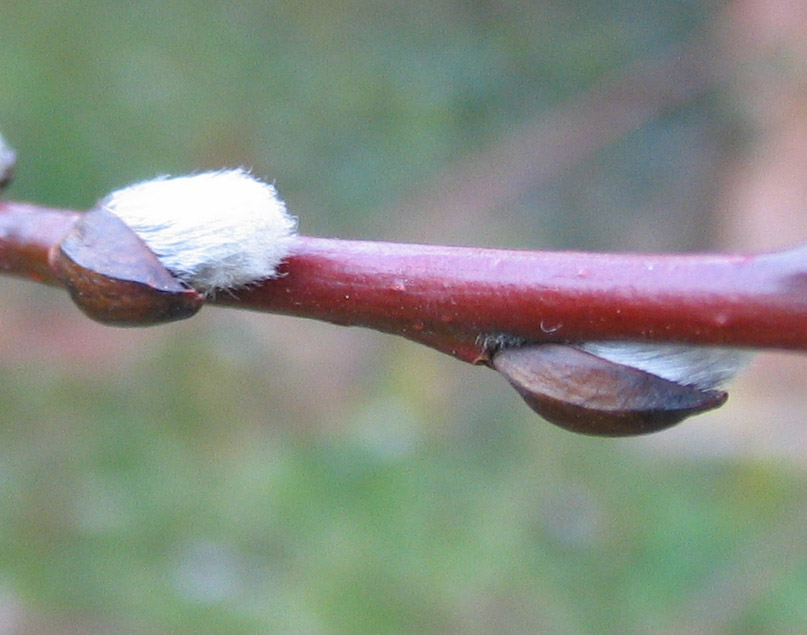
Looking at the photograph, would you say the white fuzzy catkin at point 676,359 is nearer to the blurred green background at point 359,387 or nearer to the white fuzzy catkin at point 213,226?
the white fuzzy catkin at point 213,226

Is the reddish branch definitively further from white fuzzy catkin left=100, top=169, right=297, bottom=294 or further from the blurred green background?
the blurred green background

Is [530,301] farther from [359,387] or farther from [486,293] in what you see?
[359,387]

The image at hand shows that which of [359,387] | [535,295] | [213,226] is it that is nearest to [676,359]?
[535,295]

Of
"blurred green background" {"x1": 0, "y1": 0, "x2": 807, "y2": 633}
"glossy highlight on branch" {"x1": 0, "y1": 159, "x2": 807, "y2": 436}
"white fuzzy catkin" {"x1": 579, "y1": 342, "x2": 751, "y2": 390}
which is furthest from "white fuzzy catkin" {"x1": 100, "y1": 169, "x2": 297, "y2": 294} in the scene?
"blurred green background" {"x1": 0, "y1": 0, "x2": 807, "y2": 633}

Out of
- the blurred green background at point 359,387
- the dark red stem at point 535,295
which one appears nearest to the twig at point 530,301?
the dark red stem at point 535,295

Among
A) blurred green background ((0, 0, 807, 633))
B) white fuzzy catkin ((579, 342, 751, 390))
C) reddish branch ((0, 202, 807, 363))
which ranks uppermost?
blurred green background ((0, 0, 807, 633))

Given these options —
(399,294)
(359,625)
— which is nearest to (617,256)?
(399,294)
